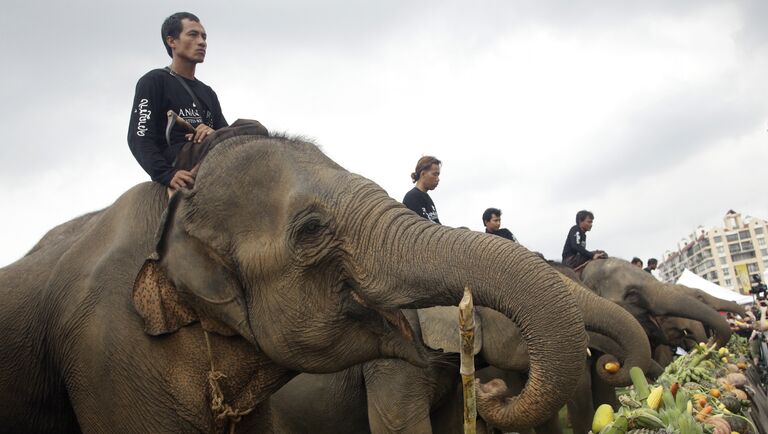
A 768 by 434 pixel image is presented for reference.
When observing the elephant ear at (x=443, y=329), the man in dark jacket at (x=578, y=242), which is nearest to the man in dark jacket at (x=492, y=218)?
the man in dark jacket at (x=578, y=242)

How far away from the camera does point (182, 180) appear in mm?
3598

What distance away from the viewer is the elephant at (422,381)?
6.27 meters

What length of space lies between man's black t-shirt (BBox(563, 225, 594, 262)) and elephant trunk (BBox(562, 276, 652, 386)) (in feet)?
17.7

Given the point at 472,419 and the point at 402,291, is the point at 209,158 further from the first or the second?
the point at 472,419

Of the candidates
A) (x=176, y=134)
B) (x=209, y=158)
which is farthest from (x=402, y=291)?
(x=176, y=134)

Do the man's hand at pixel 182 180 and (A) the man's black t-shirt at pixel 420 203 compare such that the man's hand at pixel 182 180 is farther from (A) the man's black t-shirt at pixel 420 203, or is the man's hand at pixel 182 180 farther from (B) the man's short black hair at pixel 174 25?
(A) the man's black t-shirt at pixel 420 203

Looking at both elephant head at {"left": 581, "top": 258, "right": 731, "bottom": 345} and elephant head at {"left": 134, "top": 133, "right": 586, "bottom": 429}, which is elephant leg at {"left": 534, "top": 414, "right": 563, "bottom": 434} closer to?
elephant head at {"left": 581, "top": 258, "right": 731, "bottom": 345}

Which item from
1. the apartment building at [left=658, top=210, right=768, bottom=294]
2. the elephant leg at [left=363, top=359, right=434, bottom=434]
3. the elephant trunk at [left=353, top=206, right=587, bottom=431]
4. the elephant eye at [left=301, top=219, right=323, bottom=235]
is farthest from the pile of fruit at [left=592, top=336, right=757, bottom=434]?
the apartment building at [left=658, top=210, right=768, bottom=294]

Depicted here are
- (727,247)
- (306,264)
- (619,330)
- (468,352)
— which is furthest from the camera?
(727,247)

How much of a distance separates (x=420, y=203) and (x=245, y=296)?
4.43 meters

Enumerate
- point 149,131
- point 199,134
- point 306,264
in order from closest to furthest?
point 306,264, point 199,134, point 149,131

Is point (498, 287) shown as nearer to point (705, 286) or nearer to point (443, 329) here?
point (443, 329)

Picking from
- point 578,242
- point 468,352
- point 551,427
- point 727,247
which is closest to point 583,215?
point 578,242

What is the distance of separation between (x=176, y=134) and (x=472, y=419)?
268 centimetres
